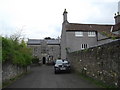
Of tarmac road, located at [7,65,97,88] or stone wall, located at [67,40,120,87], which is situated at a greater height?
stone wall, located at [67,40,120,87]

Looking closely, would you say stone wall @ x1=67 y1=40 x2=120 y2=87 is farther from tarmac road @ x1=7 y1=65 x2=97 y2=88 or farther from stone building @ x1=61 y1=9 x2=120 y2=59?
stone building @ x1=61 y1=9 x2=120 y2=59

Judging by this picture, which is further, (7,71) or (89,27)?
(89,27)

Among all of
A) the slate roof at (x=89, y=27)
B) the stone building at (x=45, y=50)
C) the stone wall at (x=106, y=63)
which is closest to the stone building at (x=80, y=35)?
the slate roof at (x=89, y=27)

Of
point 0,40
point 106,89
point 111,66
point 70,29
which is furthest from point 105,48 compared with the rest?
point 70,29

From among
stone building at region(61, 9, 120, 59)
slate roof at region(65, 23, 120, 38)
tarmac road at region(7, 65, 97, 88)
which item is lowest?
tarmac road at region(7, 65, 97, 88)

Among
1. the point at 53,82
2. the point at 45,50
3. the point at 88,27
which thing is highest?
the point at 88,27

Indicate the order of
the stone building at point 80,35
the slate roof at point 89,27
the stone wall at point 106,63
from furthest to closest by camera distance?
the slate roof at point 89,27
the stone building at point 80,35
the stone wall at point 106,63

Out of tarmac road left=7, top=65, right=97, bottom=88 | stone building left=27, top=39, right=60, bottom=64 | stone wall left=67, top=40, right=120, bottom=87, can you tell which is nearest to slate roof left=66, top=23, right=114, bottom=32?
stone building left=27, top=39, right=60, bottom=64

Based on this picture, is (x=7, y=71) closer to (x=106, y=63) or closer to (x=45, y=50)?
(x=106, y=63)

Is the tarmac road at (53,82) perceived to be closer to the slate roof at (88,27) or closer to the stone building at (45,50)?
the slate roof at (88,27)

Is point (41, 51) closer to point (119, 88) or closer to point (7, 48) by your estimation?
point (7, 48)

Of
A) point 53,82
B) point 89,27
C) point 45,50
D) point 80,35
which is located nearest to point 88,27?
point 89,27

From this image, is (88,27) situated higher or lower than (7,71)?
higher

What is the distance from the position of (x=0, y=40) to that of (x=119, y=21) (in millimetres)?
29490
